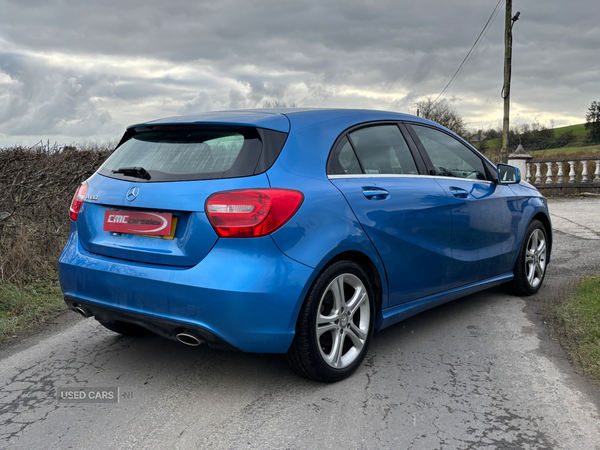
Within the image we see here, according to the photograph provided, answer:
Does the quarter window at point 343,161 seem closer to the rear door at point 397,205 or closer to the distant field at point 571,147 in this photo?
the rear door at point 397,205

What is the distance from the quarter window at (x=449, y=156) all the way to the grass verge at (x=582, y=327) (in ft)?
4.35

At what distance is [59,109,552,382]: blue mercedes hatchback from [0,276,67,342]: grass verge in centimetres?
111

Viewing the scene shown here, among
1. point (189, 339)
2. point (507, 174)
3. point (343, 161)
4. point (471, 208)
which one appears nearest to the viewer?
point (189, 339)

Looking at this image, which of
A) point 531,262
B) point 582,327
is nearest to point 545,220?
point 531,262

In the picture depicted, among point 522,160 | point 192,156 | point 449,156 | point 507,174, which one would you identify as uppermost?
point 192,156

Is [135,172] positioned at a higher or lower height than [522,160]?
higher

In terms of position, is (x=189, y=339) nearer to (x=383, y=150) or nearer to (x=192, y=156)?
(x=192, y=156)

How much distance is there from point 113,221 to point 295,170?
109cm

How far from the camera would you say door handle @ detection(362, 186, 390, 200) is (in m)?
3.51

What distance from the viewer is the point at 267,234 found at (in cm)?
289

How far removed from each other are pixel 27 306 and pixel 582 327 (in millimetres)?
4644

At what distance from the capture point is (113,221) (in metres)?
3.30

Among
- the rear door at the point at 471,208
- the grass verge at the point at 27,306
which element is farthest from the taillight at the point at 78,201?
the rear door at the point at 471,208

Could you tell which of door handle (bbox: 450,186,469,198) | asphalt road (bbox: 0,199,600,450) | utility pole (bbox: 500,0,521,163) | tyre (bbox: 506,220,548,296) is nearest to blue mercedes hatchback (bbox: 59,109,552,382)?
door handle (bbox: 450,186,469,198)
